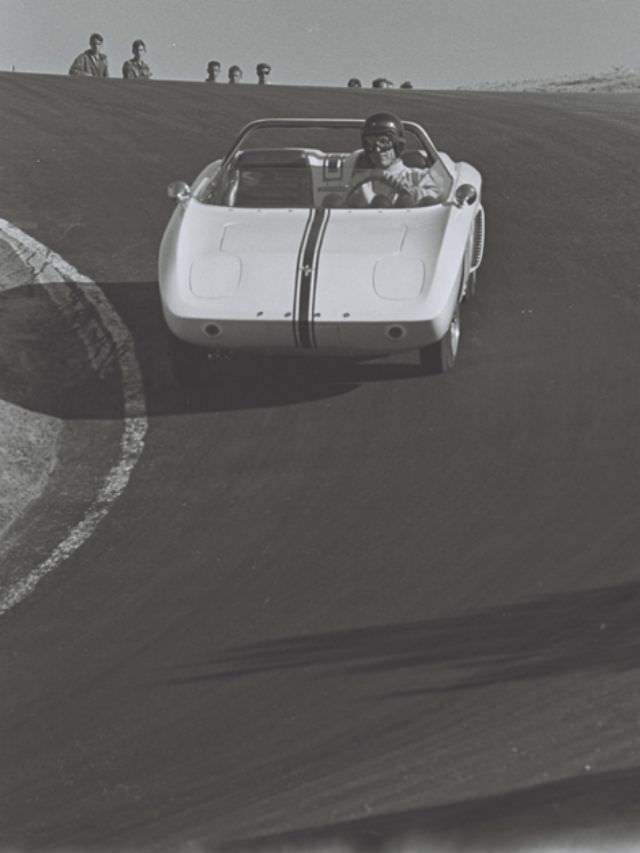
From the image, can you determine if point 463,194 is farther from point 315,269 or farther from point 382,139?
point 315,269

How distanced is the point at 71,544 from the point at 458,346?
3.49 m

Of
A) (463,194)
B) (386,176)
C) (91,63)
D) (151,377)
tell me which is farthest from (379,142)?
(91,63)

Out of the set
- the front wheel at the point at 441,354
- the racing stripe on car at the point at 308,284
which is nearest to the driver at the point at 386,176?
the racing stripe on car at the point at 308,284

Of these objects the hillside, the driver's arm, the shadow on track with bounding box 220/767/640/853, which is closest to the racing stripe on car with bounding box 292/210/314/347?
the driver's arm

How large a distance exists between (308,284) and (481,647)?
3726 mm

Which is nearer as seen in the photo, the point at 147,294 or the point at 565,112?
the point at 147,294

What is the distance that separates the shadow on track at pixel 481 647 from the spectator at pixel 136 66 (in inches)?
800

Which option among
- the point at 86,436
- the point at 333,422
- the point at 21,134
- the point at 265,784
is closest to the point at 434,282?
the point at 333,422

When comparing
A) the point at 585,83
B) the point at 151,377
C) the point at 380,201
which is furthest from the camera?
the point at 585,83

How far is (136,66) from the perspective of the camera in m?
26.8

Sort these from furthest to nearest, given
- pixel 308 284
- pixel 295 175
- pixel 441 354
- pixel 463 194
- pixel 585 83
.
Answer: pixel 585 83
pixel 295 175
pixel 463 194
pixel 441 354
pixel 308 284

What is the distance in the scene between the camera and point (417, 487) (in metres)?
9.40

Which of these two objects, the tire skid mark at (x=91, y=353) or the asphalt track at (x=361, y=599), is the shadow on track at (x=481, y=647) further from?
the tire skid mark at (x=91, y=353)

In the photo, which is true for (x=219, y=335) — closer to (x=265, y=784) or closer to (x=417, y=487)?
(x=417, y=487)
